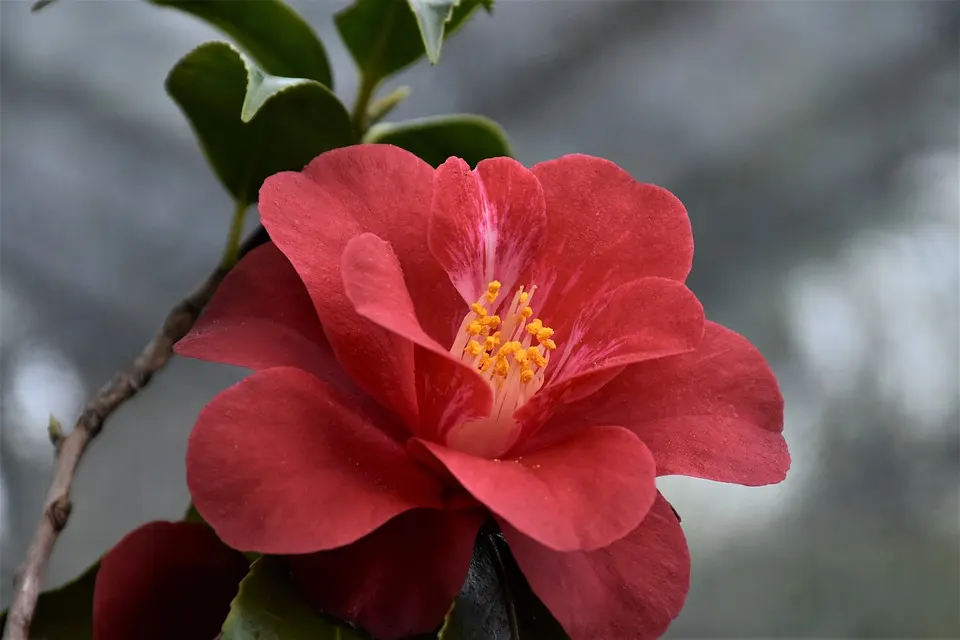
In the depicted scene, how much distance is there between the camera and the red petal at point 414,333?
324mm

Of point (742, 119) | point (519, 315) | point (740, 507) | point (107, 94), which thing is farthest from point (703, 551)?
point (107, 94)

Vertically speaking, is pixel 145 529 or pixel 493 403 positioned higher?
pixel 493 403

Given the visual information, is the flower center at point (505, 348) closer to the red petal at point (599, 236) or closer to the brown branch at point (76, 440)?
the red petal at point (599, 236)

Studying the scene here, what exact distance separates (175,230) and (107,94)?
0.27 metres

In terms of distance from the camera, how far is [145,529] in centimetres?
47

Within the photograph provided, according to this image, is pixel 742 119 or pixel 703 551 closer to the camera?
pixel 703 551

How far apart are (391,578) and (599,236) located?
0.23 meters

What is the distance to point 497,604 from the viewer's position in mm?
408

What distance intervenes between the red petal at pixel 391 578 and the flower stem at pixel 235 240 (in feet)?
1.00

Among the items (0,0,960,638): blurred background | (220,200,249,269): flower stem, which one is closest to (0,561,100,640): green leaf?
(220,200,249,269): flower stem

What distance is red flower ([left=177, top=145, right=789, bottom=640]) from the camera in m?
0.32

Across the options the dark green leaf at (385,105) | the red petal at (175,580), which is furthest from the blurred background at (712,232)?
the red petal at (175,580)

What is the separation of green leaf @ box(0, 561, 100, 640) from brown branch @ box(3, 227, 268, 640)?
0.28ft

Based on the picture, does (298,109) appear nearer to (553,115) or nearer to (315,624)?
(315,624)
